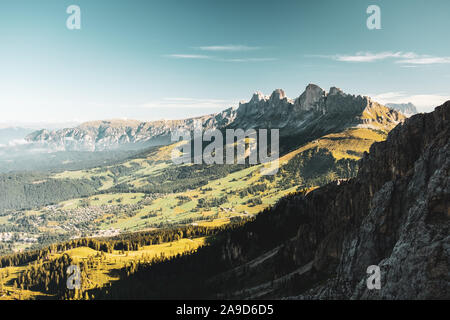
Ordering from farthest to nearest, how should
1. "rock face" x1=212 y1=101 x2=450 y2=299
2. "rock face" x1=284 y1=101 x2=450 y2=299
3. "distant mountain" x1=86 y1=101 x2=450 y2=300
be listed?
1. "distant mountain" x1=86 y1=101 x2=450 y2=300
2. "rock face" x1=212 y1=101 x2=450 y2=299
3. "rock face" x1=284 y1=101 x2=450 y2=299

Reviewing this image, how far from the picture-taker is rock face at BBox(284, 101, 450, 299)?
39.8 m

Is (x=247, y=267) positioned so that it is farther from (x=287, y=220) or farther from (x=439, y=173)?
(x=439, y=173)

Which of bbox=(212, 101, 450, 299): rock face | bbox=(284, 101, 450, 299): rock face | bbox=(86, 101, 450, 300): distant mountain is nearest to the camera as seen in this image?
bbox=(284, 101, 450, 299): rock face

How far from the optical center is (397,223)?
192 ft

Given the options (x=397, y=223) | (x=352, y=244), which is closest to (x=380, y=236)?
(x=397, y=223)

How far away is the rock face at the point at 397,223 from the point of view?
131 feet

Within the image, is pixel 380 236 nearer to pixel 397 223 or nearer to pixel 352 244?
pixel 397 223

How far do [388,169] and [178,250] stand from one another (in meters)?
155

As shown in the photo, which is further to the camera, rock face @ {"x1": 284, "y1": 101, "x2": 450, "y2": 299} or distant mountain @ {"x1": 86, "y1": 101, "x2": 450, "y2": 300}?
distant mountain @ {"x1": 86, "y1": 101, "x2": 450, "y2": 300}

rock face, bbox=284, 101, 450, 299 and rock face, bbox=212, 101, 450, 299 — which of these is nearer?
rock face, bbox=284, 101, 450, 299

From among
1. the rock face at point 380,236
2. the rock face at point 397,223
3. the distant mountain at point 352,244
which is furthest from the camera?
the distant mountain at point 352,244

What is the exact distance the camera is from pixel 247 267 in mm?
131750

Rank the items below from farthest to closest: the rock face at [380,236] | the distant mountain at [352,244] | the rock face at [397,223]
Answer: the distant mountain at [352,244]
the rock face at [380,236]
the rock face at [397,223]
